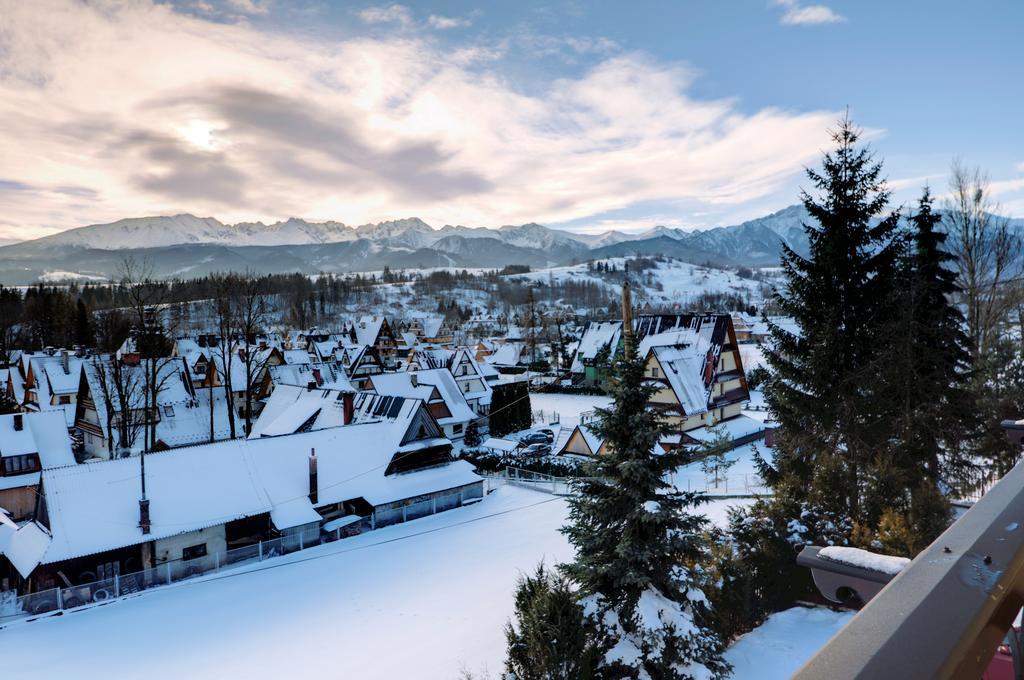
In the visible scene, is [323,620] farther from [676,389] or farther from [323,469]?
[676,389]

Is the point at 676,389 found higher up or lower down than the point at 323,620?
higher up

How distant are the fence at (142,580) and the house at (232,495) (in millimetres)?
133

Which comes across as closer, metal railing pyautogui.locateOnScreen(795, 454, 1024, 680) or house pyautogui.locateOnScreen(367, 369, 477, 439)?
metal railing pyautogui.locateOnScreen(795, 454, 1024, 680)

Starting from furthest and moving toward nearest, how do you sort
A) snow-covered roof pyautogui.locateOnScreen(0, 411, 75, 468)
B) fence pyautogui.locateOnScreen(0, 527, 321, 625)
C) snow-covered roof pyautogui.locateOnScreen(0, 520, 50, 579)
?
snow-covered roof pyautogui.locateOnScreen(0, 411, 75, 468), snow-covered roof pyautogui.locateOnScreen(0, 520, 50, 579), fence pyautogui.locateOnScreen(0, 527, 321, 625)

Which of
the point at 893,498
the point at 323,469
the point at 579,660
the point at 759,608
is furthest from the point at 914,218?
the point at 323,469

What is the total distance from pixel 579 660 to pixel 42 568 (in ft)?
66.3

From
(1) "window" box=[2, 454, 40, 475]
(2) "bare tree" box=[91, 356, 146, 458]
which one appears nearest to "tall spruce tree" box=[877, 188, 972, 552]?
(2) "bare tree" box=[91, 356, 146, 458]

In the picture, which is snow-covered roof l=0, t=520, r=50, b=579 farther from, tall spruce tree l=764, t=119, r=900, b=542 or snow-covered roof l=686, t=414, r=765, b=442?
snow-covered roof l=686, t=414, r=765, b=442

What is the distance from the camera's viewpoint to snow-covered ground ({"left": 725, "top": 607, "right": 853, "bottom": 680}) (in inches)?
444

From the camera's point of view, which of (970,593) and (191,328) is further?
(191,328)

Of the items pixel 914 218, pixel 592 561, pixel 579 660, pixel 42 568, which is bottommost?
pixel 42 568

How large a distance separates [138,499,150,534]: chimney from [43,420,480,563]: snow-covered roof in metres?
0.19

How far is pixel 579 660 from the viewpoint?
372 inches

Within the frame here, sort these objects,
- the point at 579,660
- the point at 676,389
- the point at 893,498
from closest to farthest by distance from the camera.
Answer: the point at 579,660
the point at 893,498
the point at 676,389
